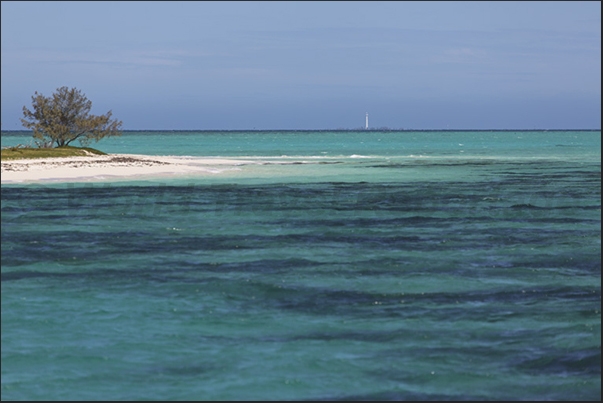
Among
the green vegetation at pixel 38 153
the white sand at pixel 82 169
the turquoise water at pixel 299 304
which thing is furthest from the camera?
the green vegetation at pixel 38 153

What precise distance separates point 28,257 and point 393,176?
36.6 meters

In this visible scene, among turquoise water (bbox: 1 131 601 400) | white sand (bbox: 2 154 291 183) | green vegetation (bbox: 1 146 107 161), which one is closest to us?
turquoise water (bbox: 1 131 601 400)

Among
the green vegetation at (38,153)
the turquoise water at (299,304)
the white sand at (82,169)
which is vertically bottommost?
the turquoise water at (299,304)

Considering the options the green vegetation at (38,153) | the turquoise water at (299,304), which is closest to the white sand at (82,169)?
the green vegetation at (38,153)

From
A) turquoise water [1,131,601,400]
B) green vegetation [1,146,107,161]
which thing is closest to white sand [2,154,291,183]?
green vegetation [1,146,107,161]

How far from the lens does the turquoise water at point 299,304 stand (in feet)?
32.9

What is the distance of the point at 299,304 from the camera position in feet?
46.4

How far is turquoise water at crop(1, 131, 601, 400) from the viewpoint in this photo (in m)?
10.0

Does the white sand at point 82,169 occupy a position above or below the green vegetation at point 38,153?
below

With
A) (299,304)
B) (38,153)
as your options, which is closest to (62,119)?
(38,153)

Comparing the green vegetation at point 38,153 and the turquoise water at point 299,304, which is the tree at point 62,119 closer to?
the green vegetation at point 38,153

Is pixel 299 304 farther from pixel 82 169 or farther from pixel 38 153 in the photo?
pixel 38 153

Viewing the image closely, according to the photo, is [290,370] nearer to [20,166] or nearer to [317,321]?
[317,321]

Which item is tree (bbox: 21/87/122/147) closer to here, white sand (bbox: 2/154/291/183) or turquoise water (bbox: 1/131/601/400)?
white sand (bbox: 2/154/291/183)
